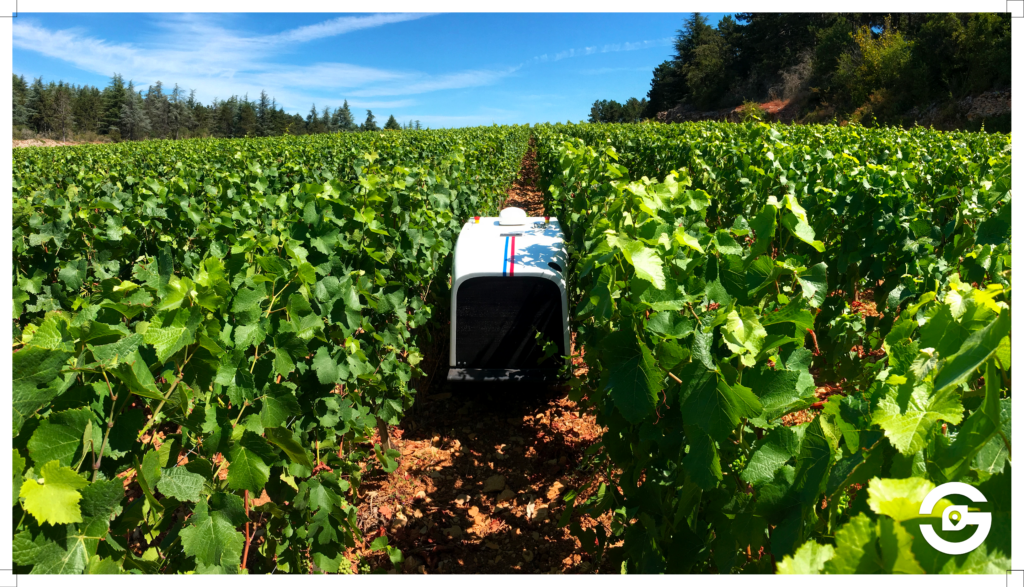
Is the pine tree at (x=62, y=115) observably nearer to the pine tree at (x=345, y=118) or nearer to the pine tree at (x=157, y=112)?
the pine tree at (x=157, y=112)

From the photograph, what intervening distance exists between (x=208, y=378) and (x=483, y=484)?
8.10 ft

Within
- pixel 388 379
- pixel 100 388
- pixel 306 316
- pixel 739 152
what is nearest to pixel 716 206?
pixel 739 152

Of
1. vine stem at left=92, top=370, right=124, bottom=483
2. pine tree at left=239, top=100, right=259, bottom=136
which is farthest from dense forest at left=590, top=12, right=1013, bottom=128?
pine tree at left=239, top=100, right=259, bottom=136

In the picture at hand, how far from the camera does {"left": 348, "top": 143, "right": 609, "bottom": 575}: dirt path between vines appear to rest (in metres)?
3.15

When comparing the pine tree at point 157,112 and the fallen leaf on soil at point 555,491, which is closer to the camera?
the fallen leaf on soil at point 555,491

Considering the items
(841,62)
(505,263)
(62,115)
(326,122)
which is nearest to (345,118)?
(326,122)

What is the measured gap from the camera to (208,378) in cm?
177

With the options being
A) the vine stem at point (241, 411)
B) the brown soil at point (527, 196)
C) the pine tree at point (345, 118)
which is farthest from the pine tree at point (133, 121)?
the vine stem at point (241, 411)

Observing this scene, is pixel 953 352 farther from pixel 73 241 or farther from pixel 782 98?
pixel 782 98

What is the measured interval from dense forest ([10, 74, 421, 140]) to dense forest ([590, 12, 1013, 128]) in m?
46.7
